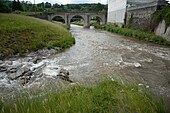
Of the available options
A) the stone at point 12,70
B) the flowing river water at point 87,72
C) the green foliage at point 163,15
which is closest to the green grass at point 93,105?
the flowing river water at point 87,72

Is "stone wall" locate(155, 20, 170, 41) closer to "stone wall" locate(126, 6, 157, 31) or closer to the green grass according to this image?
"stone wall" locate(126, 6, 157, 31)

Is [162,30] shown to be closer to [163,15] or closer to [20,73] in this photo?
[163,15]

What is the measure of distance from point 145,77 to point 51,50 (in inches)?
325

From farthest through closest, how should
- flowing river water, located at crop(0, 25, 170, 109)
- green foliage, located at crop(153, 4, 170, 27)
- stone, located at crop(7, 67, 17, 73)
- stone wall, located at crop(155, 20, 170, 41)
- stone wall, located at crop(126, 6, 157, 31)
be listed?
stone wall, located at crop(126, 6, 157, 31) < green foliage, located at crop(153, 4, 170, 27) < stone wall, located at crop(155, 20, 170, 41) < stone, located at crop(7, 67, 17, 73) < flowing river water, located at crop(0, 25, 170, 109)

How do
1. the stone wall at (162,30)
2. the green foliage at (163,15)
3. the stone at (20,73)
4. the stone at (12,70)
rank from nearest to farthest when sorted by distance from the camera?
the stone at (20,73) < the stone at (12,70) < the stone wall at (162,30) < the green foliage at (163,15)

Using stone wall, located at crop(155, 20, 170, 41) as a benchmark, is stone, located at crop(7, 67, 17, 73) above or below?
below

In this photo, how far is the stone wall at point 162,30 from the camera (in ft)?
62.8

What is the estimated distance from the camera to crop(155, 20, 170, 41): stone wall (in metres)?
19.1

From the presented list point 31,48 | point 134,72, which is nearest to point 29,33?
point 31,48

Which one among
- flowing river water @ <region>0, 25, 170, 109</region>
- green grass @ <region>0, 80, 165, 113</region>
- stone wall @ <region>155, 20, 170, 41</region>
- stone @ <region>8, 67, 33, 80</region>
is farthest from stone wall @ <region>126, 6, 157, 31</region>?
green grass @ <region>0, 80, 165, 113</region>

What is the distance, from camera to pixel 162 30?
67.4 feet

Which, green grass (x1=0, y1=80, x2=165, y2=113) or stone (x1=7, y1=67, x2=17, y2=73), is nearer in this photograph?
green grass (x1=0, y1=80, x2=165, y2=113)

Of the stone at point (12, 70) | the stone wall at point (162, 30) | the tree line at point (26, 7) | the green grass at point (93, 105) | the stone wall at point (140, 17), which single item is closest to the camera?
the green grass at point (93, 105)

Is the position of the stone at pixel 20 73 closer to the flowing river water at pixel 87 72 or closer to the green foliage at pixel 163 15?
the flowing river water at pixel 87 72
